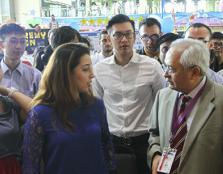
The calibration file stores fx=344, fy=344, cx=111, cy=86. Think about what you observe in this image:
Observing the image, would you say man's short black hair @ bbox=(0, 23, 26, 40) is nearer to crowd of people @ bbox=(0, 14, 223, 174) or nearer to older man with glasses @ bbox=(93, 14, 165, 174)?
crowd of people @ bbox=(0, 14, 223, 174)

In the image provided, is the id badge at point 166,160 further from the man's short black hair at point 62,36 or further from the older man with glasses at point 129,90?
the man's short black hair at point 62,36

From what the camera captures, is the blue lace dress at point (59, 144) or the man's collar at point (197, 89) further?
the man's collar at point (197, 89)

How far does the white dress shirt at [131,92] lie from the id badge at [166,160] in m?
0.56

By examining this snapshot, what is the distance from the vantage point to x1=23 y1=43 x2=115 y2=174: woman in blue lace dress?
5.57ft

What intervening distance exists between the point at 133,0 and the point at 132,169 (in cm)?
440

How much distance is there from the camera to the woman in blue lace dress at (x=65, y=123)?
5.57 ft

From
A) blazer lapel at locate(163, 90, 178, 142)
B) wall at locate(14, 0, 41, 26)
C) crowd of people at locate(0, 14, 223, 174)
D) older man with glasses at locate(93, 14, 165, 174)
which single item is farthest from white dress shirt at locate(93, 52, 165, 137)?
wall at locate(14, 0, 41, 26)

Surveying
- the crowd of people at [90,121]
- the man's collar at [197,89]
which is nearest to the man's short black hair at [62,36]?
the crowd of people at [90,121]

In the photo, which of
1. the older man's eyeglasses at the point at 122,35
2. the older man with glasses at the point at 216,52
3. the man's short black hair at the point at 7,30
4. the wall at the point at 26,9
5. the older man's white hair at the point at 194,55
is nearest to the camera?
the older man's white hair at the point at 194,55

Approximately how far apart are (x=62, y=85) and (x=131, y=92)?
834 mm

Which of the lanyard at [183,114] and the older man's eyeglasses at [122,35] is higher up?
the older man's eyeglasses at [122,35]

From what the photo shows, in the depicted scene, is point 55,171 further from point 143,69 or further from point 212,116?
point 143,69

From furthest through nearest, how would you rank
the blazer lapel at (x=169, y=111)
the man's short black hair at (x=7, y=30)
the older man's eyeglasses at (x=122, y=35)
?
the older man's eyeglasses at (x=122, y=35), the man's short black hair at (x=7, y=30), the blazer lapel at (x=169, y=111)

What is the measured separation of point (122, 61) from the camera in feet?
8.38
